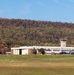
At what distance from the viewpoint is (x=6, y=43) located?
17550cm

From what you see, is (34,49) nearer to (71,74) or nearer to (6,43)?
(6,43)

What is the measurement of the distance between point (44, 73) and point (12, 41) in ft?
→ 487

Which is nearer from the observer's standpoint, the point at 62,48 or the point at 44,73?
the point at 44,73

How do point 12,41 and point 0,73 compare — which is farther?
point 12,41

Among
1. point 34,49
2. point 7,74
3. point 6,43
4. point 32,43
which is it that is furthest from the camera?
point 32,43

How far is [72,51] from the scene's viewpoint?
145000 millimetres

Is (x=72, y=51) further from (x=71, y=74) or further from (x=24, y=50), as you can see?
(x=71, y=74)

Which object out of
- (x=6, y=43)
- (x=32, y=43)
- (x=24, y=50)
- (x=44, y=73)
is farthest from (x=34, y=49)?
(x=44, y=73)

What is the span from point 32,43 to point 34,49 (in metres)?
52.2

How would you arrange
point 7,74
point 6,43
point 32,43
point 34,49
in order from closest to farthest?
point 7,74, point 34,49, point 6,43, point 32,43

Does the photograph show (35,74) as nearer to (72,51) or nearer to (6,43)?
(72,51)

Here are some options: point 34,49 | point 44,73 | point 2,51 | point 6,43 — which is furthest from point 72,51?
point 44,73

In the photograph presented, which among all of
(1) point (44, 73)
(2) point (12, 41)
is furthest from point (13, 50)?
(1) point (44, 73)

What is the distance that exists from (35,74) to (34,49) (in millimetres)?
104350
